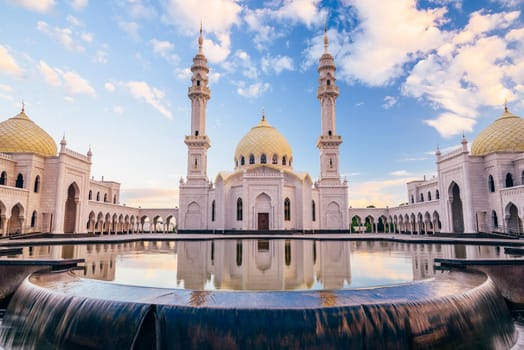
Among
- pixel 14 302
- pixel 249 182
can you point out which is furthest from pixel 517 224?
pixel 14 302

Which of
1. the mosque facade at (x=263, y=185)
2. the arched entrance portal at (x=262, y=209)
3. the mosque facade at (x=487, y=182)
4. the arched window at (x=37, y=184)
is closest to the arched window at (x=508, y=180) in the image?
the mosque facade at (x=487, y=182)

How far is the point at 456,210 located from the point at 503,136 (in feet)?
18.1

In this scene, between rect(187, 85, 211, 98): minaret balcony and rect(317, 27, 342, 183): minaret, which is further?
rect(187, 85, 211, 98): minaret balcony

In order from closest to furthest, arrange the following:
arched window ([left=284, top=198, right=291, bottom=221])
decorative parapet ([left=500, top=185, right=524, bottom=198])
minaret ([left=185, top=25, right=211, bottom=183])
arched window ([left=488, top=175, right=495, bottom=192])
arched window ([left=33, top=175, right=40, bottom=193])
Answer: decorative parapet ([left=500, top=185, right=524, bottom=198]) → arched window ([left=488, top=175, right=495, bottom=192]) → arched window ([left=33, top=175, right=40, bottom=193]) → arched window ([left=284, top=198, right=291, bottom=221]) → minaret ([left=185, top=25, right=211, bottom=183])

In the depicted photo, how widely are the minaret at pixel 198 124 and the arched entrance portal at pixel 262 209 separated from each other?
5.29 metres

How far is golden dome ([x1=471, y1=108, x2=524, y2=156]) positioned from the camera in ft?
69.1

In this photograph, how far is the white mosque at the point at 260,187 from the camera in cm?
1945

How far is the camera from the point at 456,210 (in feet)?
76.4

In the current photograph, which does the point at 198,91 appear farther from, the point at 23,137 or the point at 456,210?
the point at 456,210

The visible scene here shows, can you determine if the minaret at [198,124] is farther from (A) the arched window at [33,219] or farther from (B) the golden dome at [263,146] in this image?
(A) the arched window at [33,219]

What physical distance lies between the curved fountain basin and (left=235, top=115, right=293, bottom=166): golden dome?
24527mm

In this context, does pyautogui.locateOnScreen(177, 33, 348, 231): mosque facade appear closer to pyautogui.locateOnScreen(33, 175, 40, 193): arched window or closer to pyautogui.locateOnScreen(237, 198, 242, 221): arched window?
pyautogui.locateOnScreen(237, 198, 242, 221): arched window

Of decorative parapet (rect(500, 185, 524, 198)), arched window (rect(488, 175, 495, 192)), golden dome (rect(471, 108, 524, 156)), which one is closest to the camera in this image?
decorative parapet (rect(500, 185, 524, 198))

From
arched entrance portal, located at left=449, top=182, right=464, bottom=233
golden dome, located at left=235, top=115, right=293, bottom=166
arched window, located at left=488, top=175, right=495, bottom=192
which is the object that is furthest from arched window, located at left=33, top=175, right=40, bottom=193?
arched window, located at left=488, top=175, right=495, bottom=192
